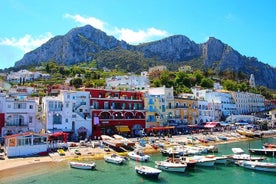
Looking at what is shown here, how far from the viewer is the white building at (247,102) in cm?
13091

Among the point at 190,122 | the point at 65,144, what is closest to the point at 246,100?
the point at 190,122

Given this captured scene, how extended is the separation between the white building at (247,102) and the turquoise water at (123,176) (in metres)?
85.0

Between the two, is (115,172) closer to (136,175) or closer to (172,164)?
(136,175)

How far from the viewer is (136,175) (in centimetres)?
4372

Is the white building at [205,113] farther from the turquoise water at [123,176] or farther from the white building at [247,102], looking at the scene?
the turquoise water at [123,176]

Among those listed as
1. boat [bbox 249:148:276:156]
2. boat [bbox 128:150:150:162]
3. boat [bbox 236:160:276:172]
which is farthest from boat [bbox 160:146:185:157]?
boat [bbox 249:148:276:156]

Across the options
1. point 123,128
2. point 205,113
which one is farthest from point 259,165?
point 205,113

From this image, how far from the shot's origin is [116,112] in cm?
7900

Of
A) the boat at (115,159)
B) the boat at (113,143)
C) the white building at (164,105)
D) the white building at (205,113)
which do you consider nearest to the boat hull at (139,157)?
the boat at (115,159)

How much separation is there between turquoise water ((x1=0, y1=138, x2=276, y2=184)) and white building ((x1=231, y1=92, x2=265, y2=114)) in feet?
279

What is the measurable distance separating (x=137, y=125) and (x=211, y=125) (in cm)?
2837

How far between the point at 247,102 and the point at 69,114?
299ft

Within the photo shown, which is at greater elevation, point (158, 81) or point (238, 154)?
point (158, 81)

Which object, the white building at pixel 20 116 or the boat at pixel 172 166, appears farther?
the white building at pixel 20 116
